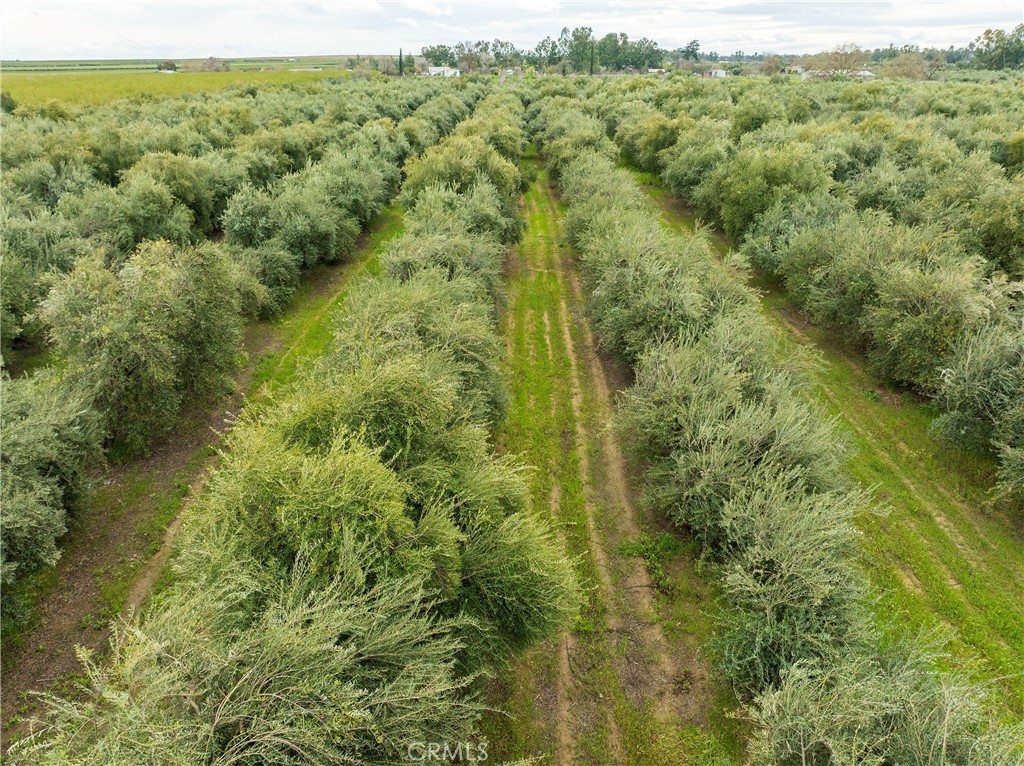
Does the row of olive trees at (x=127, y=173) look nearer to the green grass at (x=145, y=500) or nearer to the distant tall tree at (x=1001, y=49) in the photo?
the green grass at (x=145, y=500)

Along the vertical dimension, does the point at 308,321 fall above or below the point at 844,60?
below

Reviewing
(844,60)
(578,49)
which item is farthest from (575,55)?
(844,60)

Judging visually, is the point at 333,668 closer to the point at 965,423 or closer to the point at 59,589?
the point at 59,589

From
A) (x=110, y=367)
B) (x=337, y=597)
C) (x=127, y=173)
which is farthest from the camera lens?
(x=127, y=173)

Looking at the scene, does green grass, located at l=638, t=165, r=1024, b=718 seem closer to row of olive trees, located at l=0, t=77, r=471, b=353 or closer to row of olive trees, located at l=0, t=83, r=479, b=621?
row of olive trees, located at l=0, t=83, r=479, b=621

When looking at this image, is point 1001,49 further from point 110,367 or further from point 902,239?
point 110,367

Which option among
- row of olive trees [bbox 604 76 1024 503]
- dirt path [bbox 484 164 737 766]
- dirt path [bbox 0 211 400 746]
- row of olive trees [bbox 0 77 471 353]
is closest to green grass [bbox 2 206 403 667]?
dirt path [bbox 0 211 400 746]

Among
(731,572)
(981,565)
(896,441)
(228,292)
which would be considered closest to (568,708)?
(731,572)
